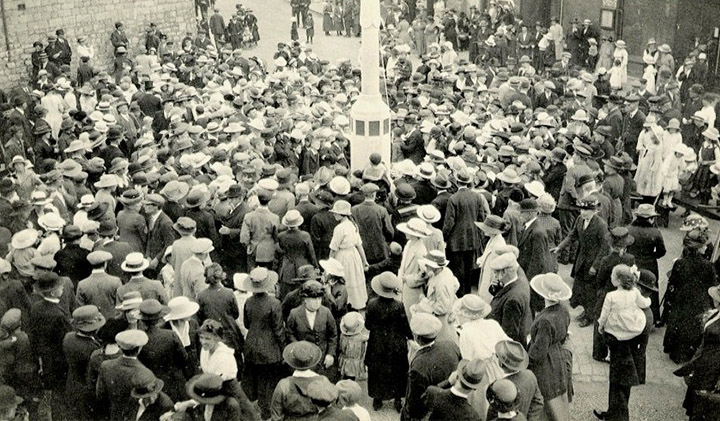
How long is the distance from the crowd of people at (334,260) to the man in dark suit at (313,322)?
0.02m

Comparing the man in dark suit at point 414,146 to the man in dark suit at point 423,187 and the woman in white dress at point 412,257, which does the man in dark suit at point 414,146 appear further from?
the woman in white dress at point 412,257

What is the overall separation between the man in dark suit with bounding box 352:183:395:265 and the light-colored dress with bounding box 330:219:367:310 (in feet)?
1.28

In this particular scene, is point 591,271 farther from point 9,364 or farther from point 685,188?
point 9,364

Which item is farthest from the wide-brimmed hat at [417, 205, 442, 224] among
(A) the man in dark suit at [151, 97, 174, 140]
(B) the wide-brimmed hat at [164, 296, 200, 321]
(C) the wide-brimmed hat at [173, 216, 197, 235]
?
(A) the man in dark suit at [151, 97, 174, 140]

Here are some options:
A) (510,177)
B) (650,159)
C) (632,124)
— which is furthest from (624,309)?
(632,124)

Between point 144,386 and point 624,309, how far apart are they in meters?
4.43

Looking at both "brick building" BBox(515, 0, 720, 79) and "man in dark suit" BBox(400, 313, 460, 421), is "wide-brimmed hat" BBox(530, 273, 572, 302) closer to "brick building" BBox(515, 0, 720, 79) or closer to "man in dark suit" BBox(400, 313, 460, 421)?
"man in dark suit" BBox(400, 313, 460, 421)

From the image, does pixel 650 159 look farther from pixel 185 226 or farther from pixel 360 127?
pixel 185 226

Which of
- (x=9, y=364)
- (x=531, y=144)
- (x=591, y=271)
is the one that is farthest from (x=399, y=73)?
(x=9, y=364)

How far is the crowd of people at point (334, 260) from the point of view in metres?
6.46

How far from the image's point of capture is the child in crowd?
7.17 metres

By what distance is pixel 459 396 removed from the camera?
5758mm

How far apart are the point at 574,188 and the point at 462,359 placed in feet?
15.9

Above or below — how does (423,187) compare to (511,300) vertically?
above
